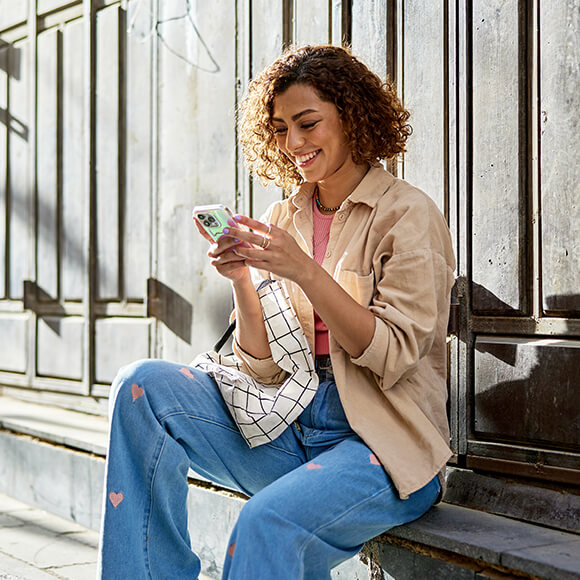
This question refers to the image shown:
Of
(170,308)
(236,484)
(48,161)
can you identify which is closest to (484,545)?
(236,484)

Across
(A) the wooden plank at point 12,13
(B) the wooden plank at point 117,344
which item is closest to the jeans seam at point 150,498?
(B) the wooden plank at point 117,344

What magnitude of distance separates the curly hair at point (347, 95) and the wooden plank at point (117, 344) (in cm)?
218

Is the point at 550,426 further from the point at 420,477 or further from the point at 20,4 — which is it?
the point at 20,4

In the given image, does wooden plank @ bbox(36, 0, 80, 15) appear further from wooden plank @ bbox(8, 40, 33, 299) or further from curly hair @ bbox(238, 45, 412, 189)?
curly hair @ bbox(238, 45, 412, 189)

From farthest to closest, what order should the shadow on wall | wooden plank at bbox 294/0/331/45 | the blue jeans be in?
the shadow on wall < wooden plank at bbox 294/0/331/45 < the blue jeans

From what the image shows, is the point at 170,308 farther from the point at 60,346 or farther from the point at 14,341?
the point at 14,341

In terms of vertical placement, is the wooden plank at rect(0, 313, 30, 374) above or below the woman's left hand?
below

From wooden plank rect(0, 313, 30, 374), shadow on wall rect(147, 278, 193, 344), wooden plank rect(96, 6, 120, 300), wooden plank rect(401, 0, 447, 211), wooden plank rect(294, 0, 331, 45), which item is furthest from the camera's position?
wooden plank rect(0, 313, 30, 374)

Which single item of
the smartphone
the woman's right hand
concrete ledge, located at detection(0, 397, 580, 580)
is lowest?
concrete ledge, located at detection(0, 397, 580, 580)

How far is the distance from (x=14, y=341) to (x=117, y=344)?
121cm

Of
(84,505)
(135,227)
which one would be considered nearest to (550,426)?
(84,505)

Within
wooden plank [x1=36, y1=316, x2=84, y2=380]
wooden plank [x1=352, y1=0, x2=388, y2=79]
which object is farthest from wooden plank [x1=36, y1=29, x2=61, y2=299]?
wooden plank [x1=352, y1=0, x2=388, y2=79]

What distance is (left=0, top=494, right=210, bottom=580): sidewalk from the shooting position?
3.57 metres

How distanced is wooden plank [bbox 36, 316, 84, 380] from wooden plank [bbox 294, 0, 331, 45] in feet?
7.44
